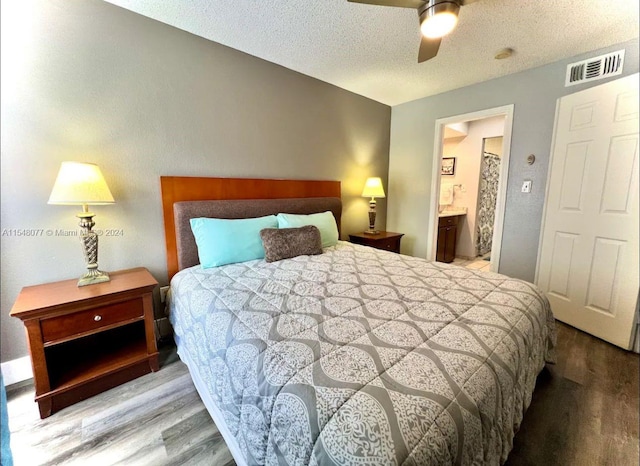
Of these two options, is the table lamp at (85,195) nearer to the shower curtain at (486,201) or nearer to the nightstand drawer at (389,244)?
the nightstand drawer at (389,244)

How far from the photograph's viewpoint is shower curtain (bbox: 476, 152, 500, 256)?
4.79 m

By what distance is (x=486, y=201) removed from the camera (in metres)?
4.98

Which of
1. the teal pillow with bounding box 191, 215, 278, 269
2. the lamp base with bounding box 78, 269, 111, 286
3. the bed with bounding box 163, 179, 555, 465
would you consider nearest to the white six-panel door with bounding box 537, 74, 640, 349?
the bed with bounding box 163, 179, 555, 465

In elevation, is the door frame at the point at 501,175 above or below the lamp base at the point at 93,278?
above

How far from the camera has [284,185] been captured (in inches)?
112

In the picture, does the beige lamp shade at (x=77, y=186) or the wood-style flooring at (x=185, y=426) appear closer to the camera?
the wood-style flooring at (x=185, y=426)

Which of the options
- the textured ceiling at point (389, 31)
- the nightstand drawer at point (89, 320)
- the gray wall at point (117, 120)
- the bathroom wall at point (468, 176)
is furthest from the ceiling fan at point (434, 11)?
the bathroom wall at point (468, 176)

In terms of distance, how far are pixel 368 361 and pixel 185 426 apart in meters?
1.19

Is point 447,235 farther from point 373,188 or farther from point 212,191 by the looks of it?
point 212,191

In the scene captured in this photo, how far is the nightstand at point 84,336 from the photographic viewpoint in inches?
56.9

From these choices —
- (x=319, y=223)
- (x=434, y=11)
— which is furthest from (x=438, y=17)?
(x=319, y=223)

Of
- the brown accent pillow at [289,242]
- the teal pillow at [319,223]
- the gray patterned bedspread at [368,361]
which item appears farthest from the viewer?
the teal pillow at [319,223]

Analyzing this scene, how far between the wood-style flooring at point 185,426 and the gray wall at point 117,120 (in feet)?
2.36

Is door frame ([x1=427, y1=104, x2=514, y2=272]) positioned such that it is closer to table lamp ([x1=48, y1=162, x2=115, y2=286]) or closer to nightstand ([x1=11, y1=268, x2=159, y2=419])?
nightstand ([x1=11, y1=268, x2=159, y2=419])
